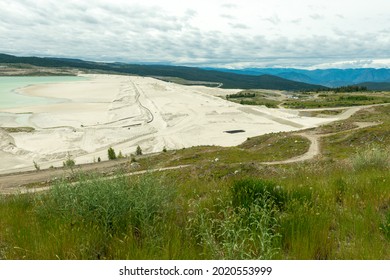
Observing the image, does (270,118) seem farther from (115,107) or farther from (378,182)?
(378,182)

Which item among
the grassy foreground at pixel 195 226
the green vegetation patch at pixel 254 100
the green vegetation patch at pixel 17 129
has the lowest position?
the green vegetation patch at pixel 17 129

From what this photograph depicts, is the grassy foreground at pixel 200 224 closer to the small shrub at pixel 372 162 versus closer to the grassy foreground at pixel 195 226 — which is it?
the grassy foreground at pixel 195 226

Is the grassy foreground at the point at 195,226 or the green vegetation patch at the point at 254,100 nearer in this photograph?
the grassy foreground at the point at 195,226

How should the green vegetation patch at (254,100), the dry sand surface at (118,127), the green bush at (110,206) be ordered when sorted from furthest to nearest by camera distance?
1. the green vegetation patch at (254,100)
2. the dry sand surface at (118,127)
3. the green bush at (110,206)

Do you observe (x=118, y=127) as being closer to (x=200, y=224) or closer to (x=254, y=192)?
(x=254, y=192)

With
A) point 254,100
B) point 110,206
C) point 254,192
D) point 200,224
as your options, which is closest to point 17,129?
point 110,206

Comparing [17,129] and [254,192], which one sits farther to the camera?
[17,129]

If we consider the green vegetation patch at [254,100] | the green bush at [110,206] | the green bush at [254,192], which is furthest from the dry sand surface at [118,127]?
the green bush at [254,192]

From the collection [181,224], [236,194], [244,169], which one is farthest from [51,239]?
[244,169]

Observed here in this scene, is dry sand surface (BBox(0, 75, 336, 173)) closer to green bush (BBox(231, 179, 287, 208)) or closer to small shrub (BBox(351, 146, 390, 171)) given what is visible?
small shrub (BBox(351, 146, 390, 171))
